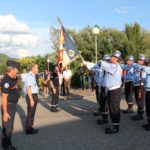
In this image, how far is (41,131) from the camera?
10.7 metres

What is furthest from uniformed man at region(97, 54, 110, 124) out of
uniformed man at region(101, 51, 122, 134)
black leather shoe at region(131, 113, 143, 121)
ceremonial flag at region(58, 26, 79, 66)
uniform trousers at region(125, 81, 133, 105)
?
ceremonial flag at region(58, 26, 79, 66)

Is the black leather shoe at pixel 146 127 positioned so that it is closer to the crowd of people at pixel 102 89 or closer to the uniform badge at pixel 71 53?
the crowd of people at pixel 102 89

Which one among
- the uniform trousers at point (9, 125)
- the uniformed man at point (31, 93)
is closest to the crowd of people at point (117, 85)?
the uniformed man at point (31, 93)

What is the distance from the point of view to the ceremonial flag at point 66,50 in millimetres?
14734

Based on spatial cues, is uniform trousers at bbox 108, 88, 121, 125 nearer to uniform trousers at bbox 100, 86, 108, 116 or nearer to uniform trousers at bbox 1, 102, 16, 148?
uniform trousers at bbox 100, 86, 108, 116

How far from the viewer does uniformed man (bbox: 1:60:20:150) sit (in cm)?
824

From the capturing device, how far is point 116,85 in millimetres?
10062

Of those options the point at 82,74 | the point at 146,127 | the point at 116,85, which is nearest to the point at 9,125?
the point at 116,85

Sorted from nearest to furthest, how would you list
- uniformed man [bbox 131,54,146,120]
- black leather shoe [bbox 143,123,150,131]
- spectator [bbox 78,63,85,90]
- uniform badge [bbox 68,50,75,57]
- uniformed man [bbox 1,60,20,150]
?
1. uniformed man [bbox 1,60,20,150]
2. black leather shoe [bbox 143,123,150,131]
3. uniformed man [bbox 131,54,146,120]
4. uniform badge [bbox 68,50,75,57]
5. spectator [bbox 78,63,85,90]

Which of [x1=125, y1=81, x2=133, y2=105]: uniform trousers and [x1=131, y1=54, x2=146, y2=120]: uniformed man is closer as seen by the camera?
[x1=131, y1=54, x2=146, y2=120]: uniformed man

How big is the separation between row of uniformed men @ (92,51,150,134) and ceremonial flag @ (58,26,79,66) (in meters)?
2.17

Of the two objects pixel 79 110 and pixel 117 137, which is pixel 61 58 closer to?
pixel 79 110

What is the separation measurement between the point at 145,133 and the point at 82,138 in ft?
5.07

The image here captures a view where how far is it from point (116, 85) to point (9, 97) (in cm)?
289
